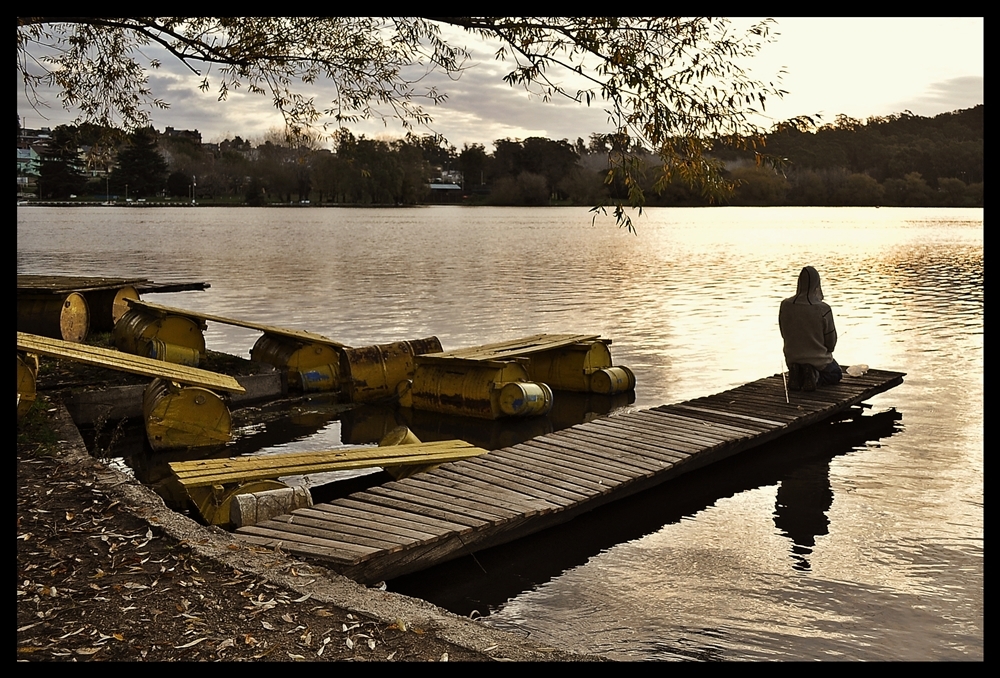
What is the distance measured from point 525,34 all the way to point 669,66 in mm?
1190

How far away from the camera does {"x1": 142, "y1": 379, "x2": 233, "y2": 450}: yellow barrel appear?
11.6 metres

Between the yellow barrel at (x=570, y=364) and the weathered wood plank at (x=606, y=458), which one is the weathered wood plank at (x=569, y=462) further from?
the yellow barrel at (x=570, y=364)

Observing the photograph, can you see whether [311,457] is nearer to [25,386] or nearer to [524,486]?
[524,486]

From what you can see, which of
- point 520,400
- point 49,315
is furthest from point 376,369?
point 49,315

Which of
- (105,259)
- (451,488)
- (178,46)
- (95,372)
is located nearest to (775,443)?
(451,488)

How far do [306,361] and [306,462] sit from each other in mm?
6684

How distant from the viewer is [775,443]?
12.6 metres

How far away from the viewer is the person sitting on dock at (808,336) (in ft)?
44.0

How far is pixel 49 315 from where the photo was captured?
16.5 meters

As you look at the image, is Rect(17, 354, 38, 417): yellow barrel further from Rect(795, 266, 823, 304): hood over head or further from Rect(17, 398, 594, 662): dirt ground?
Rect(795, 266, 823, 304): hood over head

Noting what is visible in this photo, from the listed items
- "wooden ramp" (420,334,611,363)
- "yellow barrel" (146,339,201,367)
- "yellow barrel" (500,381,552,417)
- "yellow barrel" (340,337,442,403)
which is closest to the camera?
"yellow barrel" (500,381,552,417)

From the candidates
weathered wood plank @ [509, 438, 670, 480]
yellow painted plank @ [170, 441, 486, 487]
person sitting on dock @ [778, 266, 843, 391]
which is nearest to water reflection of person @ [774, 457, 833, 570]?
weathered wood plank @ [509, 438, 670, 480]

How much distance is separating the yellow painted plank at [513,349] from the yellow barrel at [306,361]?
2060 mm

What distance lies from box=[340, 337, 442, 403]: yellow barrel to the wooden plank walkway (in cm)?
456
